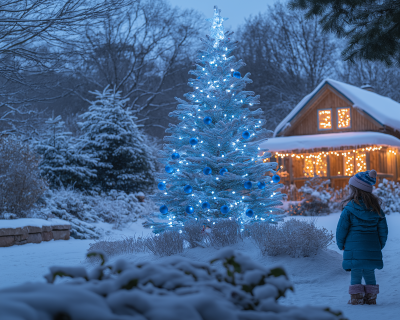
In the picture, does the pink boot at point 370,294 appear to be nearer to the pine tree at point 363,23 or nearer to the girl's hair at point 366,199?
the girl's hair at point 366,199

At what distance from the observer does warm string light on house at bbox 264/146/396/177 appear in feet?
67.7

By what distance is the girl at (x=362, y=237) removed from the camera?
16.5 ft

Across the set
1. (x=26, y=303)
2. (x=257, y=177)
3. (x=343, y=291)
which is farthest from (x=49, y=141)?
(x=26, y=303)

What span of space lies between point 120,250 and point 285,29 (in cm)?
2689

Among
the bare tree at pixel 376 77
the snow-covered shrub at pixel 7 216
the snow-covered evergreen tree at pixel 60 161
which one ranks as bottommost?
the snow-covered shrub at pixel 7 216

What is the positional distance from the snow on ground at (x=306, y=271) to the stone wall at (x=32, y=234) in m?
0.30

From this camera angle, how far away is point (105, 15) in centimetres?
640

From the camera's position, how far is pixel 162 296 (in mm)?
1572

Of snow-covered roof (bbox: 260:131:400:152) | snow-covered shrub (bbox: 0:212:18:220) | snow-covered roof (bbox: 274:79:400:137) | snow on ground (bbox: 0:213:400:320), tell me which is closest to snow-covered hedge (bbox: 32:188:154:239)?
snow-covered shrub (bbox: 0:212:18:220)

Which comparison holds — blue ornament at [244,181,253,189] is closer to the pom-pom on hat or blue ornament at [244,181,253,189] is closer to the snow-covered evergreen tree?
the pom-pom on hat

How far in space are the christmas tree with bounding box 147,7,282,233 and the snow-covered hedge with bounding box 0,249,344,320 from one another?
6.40 meters

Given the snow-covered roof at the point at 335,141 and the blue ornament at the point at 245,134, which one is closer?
the blue ornament at the point at 245,134

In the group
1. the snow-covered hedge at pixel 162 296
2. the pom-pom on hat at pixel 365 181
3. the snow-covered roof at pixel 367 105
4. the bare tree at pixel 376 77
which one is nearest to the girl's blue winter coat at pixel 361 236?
the pom-pom on hat at pixel 365 181

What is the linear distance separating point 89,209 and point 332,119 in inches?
509
